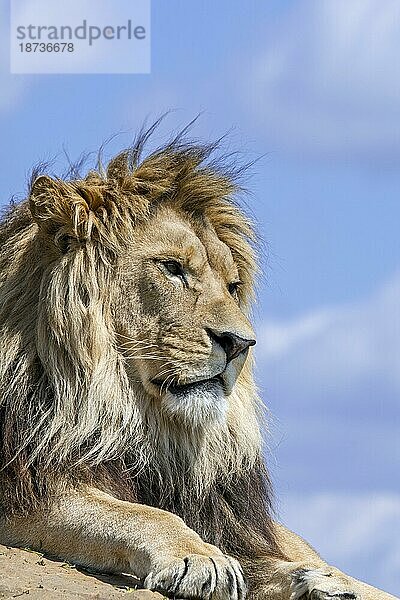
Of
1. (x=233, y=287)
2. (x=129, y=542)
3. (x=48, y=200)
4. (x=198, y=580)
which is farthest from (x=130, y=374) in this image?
(x=198, y=580)

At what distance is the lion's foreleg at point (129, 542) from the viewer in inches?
245

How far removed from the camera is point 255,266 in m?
8.05

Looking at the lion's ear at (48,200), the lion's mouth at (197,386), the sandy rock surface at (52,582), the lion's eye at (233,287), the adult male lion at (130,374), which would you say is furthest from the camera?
the lion's eye at (233,287)

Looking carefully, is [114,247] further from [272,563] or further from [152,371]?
[272,563]

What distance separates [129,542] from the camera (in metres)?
6.55

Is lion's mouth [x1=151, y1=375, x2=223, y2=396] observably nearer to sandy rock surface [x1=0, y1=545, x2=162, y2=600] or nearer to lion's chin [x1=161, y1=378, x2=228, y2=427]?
lion's chin [x1=161, y1=378, x2=228, y2=427]

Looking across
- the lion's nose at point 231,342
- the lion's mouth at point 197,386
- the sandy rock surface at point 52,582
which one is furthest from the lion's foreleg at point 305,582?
the lion's nose at point 231,342

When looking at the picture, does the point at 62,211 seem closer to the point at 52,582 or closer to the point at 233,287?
the point at 233,287

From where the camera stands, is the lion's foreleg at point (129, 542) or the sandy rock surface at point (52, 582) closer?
the sandy rock surface at point (52, 582)

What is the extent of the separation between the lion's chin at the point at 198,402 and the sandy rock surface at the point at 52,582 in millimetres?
942

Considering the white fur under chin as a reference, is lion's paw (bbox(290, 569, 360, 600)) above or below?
below

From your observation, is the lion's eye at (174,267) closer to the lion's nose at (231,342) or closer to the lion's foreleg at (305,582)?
the lion's nose at (231,342)

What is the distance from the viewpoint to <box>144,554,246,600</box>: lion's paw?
6.17 metres

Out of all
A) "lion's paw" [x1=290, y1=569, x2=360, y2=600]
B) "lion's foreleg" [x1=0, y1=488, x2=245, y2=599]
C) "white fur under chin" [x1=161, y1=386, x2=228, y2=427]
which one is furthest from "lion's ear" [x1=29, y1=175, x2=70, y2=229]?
"lion's paw" [x1=290, y1=569, x2=360, y2=600]
